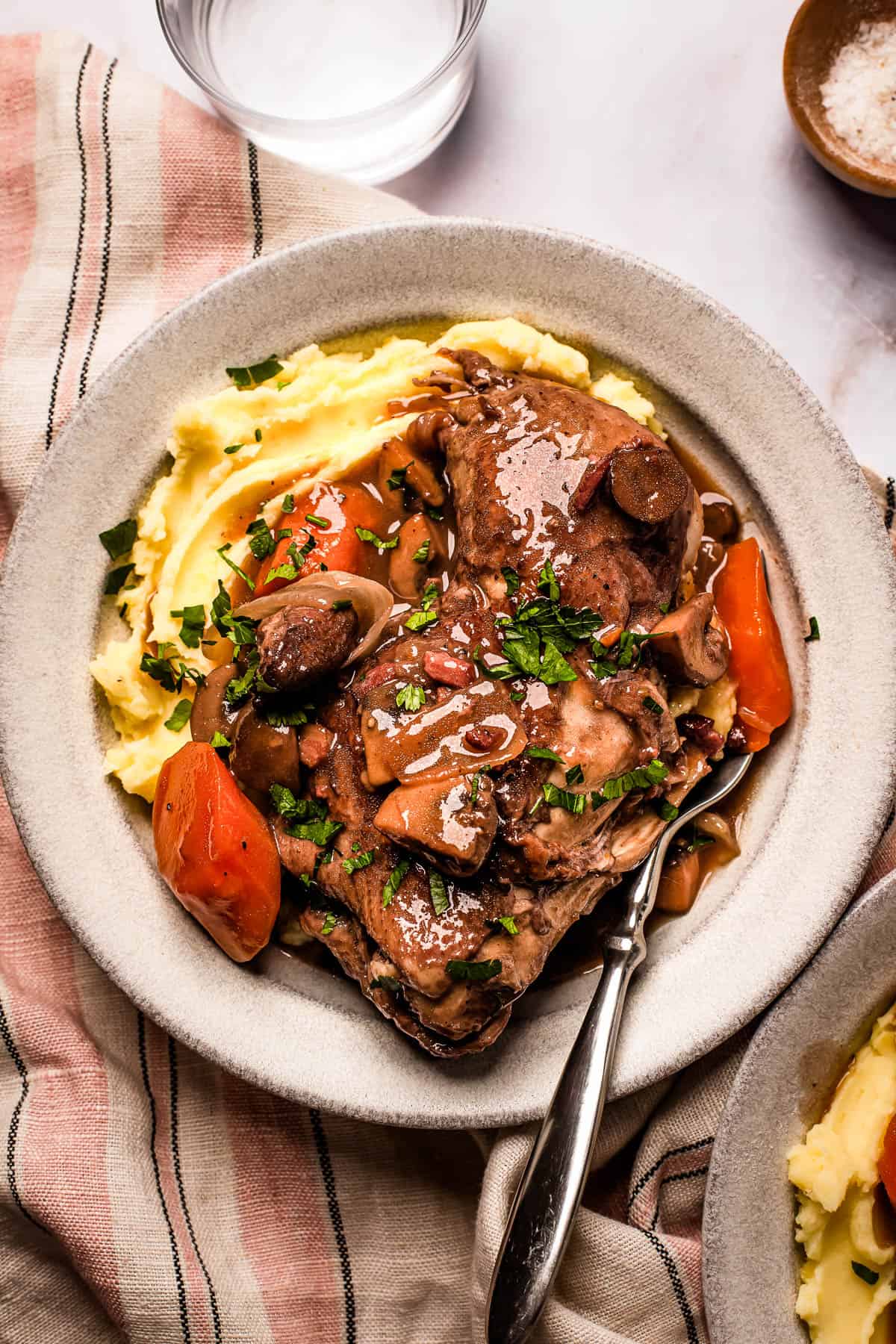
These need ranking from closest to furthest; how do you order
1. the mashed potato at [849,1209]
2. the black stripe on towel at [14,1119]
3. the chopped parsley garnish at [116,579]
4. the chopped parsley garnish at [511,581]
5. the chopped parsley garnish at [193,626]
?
the chopped parsley garnish at [511,581]
the mashed potato at [849,1209]
the chopped parsley garnish at [193,626]
the black stripe on towel at [14,1119]
the chopped parsley garnish at [116,579]

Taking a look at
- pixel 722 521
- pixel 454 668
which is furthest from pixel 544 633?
pixel 722 521

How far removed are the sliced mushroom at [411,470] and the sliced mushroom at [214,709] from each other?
1.10 metres

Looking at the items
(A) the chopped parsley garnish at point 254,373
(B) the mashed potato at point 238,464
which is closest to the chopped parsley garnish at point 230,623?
(B) the mashed potato at point 238,464

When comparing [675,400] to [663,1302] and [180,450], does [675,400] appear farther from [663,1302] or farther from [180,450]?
[663,1302]

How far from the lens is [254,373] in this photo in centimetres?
497

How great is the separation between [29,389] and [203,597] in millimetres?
1430

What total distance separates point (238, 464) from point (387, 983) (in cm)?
234

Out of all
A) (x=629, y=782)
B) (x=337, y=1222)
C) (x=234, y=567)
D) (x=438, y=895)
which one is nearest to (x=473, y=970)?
(x=438, y=895)

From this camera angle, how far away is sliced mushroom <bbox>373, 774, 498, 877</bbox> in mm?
3961

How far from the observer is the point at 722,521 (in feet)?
16.4

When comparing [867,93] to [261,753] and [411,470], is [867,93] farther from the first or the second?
[261,753]

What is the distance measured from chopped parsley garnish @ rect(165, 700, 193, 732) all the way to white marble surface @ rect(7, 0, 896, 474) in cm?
294

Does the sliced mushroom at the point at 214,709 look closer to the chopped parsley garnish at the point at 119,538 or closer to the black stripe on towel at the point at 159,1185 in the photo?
the chopped parsley garnish at the point at 119,538

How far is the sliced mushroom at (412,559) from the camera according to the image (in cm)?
475
